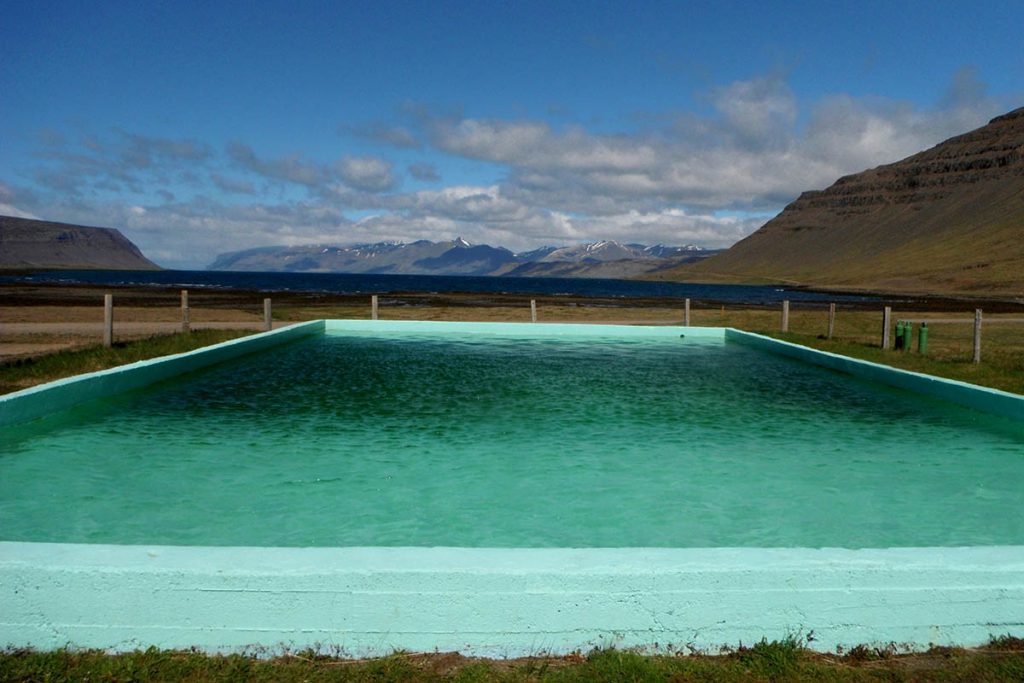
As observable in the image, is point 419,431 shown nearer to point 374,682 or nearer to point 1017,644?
point 374,682

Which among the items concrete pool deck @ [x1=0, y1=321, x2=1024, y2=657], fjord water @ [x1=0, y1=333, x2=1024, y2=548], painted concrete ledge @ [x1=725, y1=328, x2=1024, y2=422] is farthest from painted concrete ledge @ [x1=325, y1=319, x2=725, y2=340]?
concrete pool deck @ [x1=0, y1=321, x2=1024, y2=657]

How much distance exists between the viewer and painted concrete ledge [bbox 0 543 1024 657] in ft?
12.9

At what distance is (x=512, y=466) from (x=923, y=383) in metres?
9.11

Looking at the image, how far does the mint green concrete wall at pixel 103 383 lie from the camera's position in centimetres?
1051

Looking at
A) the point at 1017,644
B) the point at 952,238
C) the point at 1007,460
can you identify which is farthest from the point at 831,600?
the point at 952,238

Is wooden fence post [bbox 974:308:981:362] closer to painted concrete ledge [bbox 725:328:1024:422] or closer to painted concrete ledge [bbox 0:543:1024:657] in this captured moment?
painted concrete ledge [bbox 725:328:1024:422]

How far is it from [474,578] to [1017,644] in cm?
294

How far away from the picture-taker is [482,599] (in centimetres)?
399

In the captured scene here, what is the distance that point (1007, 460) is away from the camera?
9766 mm

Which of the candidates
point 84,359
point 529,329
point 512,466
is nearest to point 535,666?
point 512,466

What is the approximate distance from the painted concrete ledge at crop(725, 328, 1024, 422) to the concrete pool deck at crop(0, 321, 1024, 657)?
8980 mm

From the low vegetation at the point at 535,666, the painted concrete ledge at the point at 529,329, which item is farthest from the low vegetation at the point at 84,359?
the low vegetation at the point at 535,666

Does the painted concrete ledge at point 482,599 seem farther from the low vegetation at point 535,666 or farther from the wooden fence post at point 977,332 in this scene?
the wooden fence post at point 977,332

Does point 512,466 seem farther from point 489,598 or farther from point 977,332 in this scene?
point 977,332
